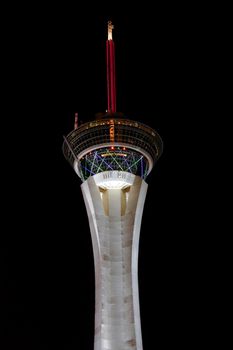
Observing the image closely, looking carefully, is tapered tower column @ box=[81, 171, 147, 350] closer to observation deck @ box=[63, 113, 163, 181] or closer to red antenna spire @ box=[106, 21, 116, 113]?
observation deck @ box=[63, 113, 163, 181]

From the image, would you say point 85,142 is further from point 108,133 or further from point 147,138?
point 147,138

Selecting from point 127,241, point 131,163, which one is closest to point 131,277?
point 127,241

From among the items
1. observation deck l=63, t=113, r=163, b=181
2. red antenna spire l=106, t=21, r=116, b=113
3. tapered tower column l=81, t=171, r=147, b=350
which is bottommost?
tapered tower column l=81, t=171, r=147, b=350

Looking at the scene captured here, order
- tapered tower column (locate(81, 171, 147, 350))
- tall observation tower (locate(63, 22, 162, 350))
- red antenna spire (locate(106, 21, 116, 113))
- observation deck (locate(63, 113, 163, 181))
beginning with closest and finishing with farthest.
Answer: tapered tower column (locate(81, 171, 147, 350)), tall observation tower (locate(63, 22, 162, 350)), observation deck (locate(63, 113, 163, 181)), red antenna spire (locate(106, 21, 116, 113))

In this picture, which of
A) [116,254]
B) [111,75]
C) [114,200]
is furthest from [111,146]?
[116,254]

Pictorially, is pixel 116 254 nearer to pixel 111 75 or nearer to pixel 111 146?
pixel 111 146

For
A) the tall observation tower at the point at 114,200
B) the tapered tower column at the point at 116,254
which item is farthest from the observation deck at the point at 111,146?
the tapered tower column at the point at 116,254

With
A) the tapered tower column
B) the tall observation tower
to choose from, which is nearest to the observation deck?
the tall observation tower
